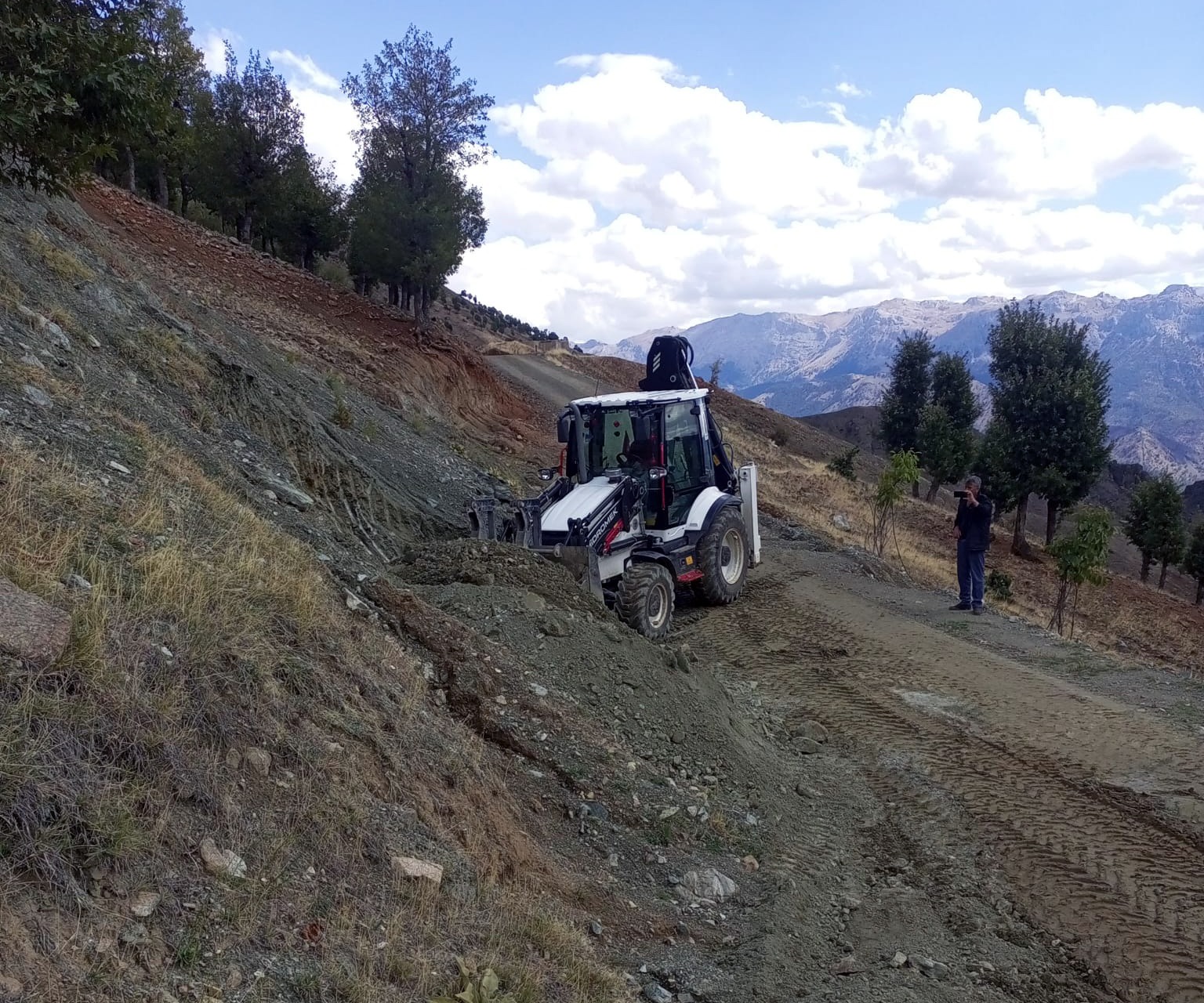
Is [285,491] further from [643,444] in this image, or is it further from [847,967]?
[847,967]

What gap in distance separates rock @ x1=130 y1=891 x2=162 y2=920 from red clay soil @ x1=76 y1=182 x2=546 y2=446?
51.6 feet

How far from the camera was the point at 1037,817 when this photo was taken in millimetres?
5895

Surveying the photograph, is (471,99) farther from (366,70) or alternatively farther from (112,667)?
(112,667)

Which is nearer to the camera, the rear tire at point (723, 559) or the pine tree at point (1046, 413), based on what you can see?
the rear tire at point (723, 559)

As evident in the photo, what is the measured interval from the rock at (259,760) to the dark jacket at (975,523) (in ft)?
33.3

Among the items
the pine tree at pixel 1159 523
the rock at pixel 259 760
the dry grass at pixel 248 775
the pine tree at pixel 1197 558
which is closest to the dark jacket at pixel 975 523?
the dry grass at pixel 248 775

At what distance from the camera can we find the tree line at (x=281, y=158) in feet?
26.7

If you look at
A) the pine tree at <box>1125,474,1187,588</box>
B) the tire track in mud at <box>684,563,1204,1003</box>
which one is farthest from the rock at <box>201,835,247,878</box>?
the pine tree at <box>1125,474,1187,588</box>

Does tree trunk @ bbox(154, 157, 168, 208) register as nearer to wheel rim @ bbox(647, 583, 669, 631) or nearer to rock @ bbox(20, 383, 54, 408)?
rock @ bbox(20, 383, 54, 408)

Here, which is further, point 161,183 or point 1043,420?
point 1043,420

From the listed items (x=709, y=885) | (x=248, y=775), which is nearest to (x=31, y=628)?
(x=248, y=775)

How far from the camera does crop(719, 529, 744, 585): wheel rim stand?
11172mm

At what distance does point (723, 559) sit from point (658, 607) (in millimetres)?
2002

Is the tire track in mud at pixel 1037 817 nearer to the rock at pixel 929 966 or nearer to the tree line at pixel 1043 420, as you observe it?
the rock at pixel 929 966
